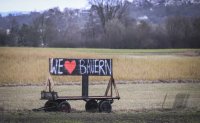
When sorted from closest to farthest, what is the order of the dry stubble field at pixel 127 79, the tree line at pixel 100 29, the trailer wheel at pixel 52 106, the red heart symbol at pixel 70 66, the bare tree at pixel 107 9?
the trailer wheel at pixel 52 106
the red heart symbol at pixel 70 66
the dry stubble field at pixel 127 79
the tree line at pixel 100 29
the bare tree at pixel 107 9

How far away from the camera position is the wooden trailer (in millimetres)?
10391

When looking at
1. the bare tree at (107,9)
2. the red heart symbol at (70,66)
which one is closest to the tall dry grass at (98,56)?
the bare tree at (107,9)

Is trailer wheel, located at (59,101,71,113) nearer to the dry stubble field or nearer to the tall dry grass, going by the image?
the dry stubble field

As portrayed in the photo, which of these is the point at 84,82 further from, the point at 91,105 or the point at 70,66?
the point at 91,105

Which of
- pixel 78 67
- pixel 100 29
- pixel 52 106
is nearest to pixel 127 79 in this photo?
pixel 100 29

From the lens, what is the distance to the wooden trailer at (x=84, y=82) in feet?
34.1

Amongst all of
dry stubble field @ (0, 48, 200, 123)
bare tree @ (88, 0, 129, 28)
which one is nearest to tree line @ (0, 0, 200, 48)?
bare tree @ (88, 0, 129, 28)

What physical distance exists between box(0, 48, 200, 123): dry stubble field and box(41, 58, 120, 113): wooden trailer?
45 centimetres

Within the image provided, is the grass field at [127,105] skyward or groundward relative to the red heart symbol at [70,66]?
groundward

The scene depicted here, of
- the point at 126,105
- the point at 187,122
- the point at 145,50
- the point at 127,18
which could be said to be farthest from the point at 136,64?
the point at 187,122

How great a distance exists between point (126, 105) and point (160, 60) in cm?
325

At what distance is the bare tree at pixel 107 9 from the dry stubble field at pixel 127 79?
1.10 meters

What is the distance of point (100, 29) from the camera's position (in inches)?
552

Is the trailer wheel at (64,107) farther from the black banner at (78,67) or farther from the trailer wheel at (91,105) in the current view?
the black banner at (78,67)
